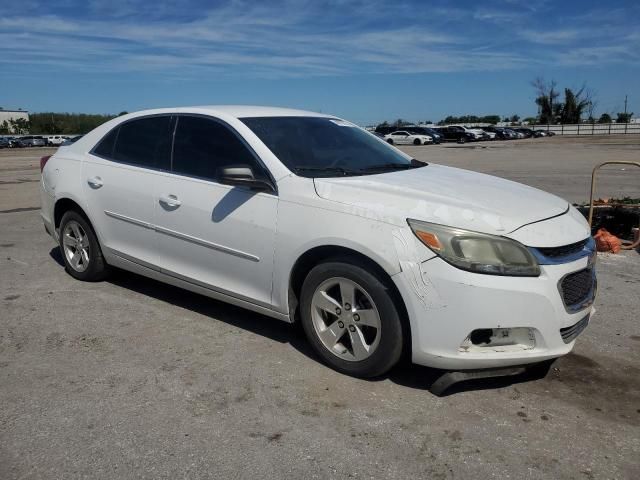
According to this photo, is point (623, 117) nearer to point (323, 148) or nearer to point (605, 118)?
point (605, 118)

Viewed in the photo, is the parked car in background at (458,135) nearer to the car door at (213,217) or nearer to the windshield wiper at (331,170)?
the car door at (213,217)

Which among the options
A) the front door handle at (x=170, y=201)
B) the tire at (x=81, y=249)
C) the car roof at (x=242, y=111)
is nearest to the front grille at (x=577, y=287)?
the car roof at (x=242, y=111)

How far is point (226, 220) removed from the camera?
4105 millimetres

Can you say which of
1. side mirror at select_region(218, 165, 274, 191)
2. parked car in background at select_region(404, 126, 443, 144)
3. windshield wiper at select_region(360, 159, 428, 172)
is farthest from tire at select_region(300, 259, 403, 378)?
parked car in background at select_region(404, 126, 443, 144)

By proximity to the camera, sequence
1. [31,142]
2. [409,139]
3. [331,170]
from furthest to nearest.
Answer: [31,142], [409,139], [331,170]

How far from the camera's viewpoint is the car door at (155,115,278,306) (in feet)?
13.0

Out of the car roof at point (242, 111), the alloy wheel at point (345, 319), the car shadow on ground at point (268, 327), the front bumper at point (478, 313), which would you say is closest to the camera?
the front bumper at point (478, 313)

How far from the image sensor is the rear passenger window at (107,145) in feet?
17.2

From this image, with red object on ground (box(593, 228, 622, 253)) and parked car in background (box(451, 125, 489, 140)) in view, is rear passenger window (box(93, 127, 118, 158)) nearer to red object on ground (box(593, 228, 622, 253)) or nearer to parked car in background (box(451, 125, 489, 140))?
red object on ground (box(593, 228, 622, 253))

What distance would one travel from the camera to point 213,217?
418 cm

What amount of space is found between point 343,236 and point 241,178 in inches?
32.1

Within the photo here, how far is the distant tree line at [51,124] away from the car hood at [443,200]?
365 feet

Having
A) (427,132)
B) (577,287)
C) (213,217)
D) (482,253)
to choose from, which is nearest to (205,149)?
(213,217)

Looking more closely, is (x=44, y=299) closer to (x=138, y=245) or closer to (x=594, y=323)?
(x=138, y=245)
